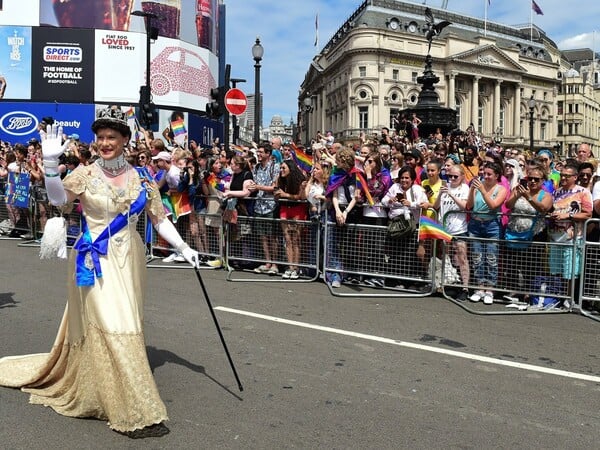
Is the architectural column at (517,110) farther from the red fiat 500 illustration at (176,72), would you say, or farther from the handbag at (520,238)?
the handbag at (520,238)

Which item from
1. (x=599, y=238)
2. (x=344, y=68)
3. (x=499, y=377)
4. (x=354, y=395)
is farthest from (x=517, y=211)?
(x=344, y=68)

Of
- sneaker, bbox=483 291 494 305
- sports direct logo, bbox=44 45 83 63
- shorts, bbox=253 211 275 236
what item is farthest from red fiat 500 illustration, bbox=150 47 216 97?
sneaker, bbox=483 291 494 305

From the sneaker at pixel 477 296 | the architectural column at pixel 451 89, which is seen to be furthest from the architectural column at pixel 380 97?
the sneaker at pixel 477 296

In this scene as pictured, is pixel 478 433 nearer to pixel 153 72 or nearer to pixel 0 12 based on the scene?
pixel 153 72

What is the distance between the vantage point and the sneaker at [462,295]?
793cm

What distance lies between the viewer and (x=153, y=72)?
4144cm

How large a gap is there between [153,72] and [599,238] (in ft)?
126

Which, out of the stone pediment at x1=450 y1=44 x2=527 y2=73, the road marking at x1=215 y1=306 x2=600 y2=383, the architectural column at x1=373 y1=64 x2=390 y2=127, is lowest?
the road marking at x1=215 y1=306 x2=600 y2=383

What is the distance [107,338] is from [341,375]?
1937mm

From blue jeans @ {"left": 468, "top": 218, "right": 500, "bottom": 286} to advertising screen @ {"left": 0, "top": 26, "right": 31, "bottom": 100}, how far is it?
1520 inches

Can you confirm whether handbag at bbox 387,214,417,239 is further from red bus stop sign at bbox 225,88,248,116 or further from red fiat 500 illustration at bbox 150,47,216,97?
red fiat 500 illustration at bbox 150,47,216,97

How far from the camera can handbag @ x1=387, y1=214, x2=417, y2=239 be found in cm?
809

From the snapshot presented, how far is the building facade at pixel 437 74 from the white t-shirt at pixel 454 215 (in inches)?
2799

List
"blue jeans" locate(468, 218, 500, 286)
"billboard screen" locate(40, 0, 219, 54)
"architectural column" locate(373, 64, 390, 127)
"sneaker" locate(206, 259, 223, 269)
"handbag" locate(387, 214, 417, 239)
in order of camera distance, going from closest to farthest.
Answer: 1. "blue jeans" locate(468, 218, 500, 286)
2. "handbag" locate(387, 214, 417, 239)
3. "sneaker" locate(206, 259, 223, 269)
4. "billboard screen" locate(40, 0, 219, 54)
5. "architectural column" locate(373, 64, 390, 127)
